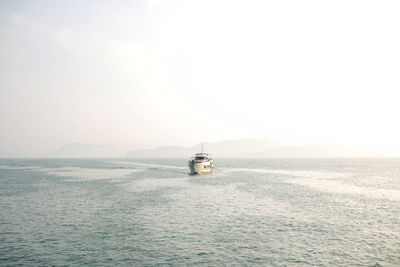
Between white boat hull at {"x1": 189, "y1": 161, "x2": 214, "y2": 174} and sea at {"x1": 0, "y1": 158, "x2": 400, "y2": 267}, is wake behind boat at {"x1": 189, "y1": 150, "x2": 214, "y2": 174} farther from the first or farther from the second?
sea at {"x1": 0, "y1": 158, "x2": 400, "y2": 267}

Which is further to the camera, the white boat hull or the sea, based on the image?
the white boat hull

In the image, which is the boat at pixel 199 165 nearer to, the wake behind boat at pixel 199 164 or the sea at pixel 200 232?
the wake behind boat at pixel 199 164

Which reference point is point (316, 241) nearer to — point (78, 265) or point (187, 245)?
point (187, 245)

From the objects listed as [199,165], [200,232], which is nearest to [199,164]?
[199,165]

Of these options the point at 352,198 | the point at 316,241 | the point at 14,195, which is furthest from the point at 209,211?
the point at 14,195

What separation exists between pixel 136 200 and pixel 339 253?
3717cm

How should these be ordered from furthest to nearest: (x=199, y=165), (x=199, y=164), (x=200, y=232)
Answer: (x=199, y=165) → (x=199, y=164) → (x=200, y=232)

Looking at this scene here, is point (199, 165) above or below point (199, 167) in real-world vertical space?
above

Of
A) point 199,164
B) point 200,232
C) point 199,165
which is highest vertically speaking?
point 199,164

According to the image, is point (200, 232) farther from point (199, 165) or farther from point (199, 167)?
point (199, 167)

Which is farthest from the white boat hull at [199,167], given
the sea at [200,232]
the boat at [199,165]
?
the sea at [200,232]

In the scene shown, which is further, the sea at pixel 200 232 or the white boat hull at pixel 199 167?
the white boat hull at pixel 199 167

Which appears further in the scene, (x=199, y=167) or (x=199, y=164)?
(x=199, y=167)

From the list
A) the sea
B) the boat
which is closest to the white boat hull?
the boat
